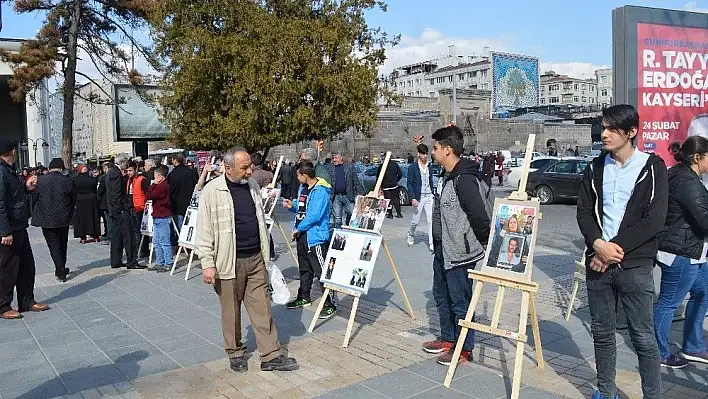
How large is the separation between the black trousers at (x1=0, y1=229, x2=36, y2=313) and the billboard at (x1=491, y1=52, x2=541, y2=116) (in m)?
78.7

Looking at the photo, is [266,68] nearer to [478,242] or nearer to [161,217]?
[161,217]

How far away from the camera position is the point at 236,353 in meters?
5.12

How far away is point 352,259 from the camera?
606cm

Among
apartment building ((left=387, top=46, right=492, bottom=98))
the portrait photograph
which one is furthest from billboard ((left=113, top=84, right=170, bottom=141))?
apartment building ((left=387, top=46, right=492, bottom=98))

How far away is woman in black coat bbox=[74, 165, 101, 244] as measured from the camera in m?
13.5

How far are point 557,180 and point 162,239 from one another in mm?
14630

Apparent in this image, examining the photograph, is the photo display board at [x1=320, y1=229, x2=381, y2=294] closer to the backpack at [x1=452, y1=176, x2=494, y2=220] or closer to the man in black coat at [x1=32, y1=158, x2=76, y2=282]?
the backpack at [x1=452, y1=176, x2=494, y2=220]

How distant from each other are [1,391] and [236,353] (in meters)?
1.84

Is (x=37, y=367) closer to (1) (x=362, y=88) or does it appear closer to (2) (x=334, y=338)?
(2) (x=334, y=338)

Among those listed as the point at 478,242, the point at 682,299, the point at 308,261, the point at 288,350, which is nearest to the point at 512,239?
the point at 478,242

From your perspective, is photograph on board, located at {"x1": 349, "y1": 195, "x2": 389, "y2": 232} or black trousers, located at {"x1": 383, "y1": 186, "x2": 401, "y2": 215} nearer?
photograph on board, located at {"x1": 349, "y1": 195, "x2": 389, "y2": 232}

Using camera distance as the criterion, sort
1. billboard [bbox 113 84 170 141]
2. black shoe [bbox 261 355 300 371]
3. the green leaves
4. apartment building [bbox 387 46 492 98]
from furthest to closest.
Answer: apartment building [bbox 387 46 492 98] → billboard [bbox 113 84 170 141] → the green leaves → black shoe [bbox 261 355 300 371]

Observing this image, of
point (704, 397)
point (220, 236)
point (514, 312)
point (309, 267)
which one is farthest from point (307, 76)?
point (704, 397)

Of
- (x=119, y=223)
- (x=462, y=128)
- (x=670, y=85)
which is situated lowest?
(x=119, y=223)
